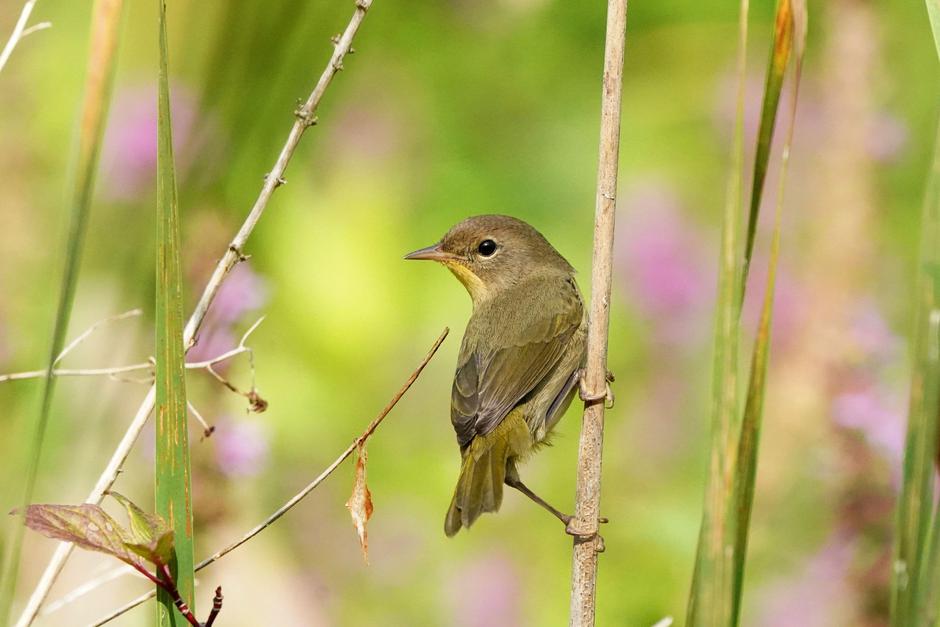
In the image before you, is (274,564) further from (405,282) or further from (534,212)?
(534,212)

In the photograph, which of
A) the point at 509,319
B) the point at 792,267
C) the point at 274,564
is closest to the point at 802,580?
the point at 509,319

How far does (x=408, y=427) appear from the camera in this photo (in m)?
4.11

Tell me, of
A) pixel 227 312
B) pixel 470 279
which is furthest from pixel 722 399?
pixel 470 279

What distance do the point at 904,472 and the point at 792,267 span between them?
2923mm

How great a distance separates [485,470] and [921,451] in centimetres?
176

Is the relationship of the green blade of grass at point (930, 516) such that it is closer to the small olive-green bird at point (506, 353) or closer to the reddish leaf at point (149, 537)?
the reddish leaf at point (149, 537)

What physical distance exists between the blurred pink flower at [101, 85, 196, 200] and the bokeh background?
0.02 meters

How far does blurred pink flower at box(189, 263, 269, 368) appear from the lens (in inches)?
112

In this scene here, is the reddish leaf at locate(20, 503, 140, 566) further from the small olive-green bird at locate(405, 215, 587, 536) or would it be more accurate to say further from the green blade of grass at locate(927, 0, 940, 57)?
the small olive-green bird at locate(405, 215, 587, 536)

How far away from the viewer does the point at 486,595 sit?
3.60 metres

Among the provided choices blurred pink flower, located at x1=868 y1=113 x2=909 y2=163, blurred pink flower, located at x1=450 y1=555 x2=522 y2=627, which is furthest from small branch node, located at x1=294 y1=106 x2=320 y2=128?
blurred pink flower, located at x1=868 y1=113 x2=909 y2=163

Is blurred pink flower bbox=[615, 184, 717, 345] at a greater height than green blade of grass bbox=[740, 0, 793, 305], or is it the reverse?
green blade of grass bbox=[740, 0, 793, 305]

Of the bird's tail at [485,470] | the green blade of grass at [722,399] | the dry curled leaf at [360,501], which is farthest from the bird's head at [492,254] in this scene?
the green blade of grass at [722,399]

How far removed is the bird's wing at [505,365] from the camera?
10.0ft
